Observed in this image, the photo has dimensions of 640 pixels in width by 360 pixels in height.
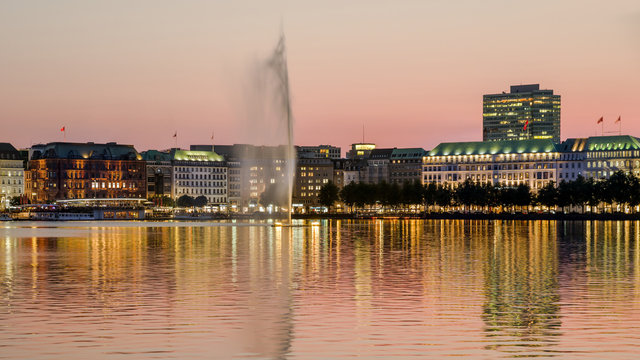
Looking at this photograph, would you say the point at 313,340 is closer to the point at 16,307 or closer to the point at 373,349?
the point at 373,349

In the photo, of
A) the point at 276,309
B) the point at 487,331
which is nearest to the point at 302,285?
the point at 276,309

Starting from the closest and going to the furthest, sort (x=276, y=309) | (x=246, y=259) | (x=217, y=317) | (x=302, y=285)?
(x=217, y=317) → (x=276, y=309) → (x=302, y=285) → (x=246, y=259)

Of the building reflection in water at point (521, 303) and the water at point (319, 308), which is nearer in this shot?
the water at point (319, 308)

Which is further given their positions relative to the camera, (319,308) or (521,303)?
(521,303)

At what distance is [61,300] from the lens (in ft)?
122

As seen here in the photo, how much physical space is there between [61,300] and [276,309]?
361 inches

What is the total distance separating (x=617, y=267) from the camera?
2190 inches

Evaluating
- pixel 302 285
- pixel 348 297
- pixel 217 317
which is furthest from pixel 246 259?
pixel 217 317

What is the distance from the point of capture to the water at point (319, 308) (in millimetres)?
25875

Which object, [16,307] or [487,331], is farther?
[16,307]

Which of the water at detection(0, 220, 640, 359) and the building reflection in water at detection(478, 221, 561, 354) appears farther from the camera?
the building reflection in water at detection(478, 221, 561, 354)

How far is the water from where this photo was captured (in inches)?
1019

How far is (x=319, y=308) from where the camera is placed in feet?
113

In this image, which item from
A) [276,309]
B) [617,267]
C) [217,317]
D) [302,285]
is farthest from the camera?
[617,267]
